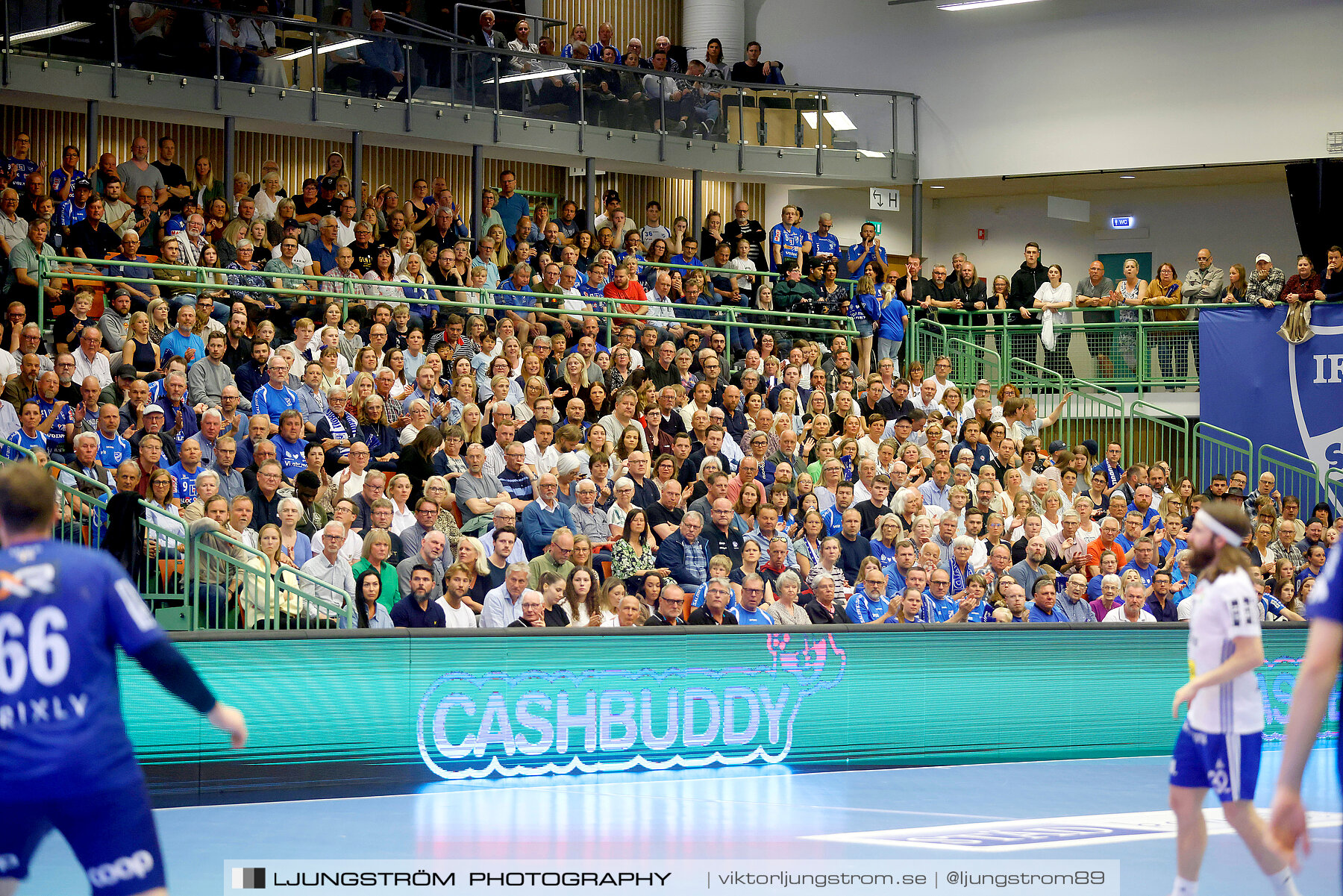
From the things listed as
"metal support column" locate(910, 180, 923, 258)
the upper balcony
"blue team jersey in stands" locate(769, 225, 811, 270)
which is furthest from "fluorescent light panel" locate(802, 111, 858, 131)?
"blue team jersey in stands" locate(769, 225, 811, 270)

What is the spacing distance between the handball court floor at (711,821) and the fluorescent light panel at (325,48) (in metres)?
12.4

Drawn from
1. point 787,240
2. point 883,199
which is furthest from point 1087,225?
point 787,240

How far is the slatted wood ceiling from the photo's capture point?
21.0 m

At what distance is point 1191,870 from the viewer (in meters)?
6.36

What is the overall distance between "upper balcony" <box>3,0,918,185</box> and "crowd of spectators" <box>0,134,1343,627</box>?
1.46 metres

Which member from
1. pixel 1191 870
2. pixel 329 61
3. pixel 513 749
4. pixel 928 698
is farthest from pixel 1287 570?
pixel 329 61

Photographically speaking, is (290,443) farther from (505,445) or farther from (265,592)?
(265,592)

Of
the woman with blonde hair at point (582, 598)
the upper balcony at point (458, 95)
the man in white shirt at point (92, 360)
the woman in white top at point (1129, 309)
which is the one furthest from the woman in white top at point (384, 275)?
the woman in white top at point (1129, 309)

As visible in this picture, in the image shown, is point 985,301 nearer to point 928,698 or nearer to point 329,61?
point 329,61

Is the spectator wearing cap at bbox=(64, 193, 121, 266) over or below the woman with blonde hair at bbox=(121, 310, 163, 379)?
over

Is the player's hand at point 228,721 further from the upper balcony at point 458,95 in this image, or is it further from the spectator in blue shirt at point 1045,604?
the upper balcony at point 458,95

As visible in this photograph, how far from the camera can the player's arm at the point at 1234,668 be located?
6.32m

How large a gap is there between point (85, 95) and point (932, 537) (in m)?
11.7

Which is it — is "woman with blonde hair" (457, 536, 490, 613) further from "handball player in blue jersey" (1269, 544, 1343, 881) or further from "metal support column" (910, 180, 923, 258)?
"metal support column" (910, 180, 923, 258)
